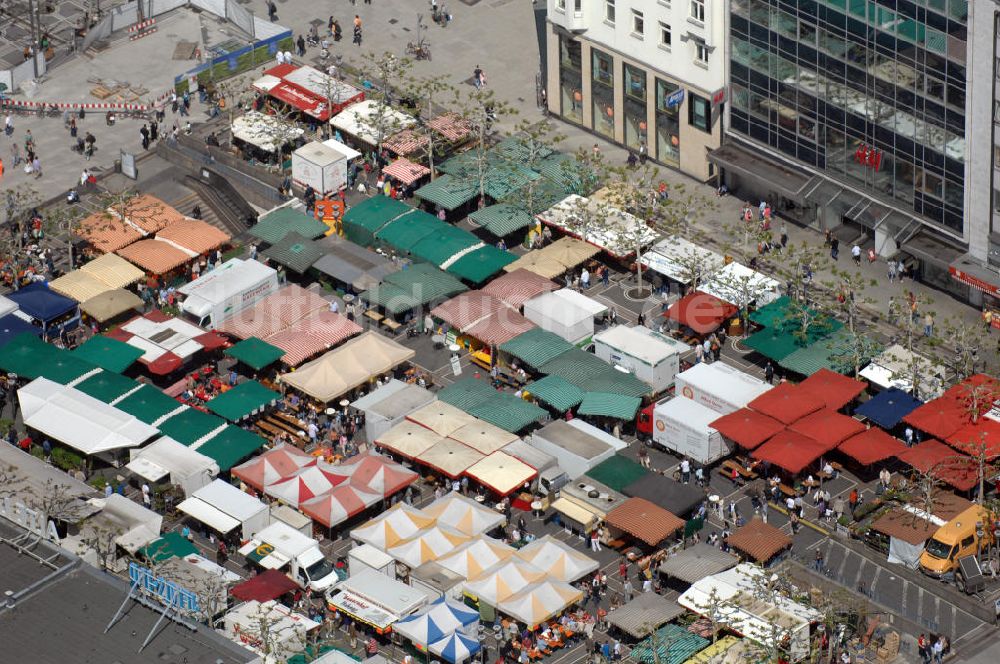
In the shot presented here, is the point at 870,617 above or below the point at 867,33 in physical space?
below

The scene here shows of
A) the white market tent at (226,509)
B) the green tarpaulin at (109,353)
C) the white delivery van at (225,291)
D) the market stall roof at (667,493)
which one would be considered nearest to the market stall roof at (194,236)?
the white delivery van at (225,291)

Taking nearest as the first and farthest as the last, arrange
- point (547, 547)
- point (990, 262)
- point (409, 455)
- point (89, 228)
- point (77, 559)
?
point (77, 559)
point (547, 547)
point (409, 455)
point (990, 262)
point (89, 228)

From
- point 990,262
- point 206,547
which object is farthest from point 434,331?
point 990,262

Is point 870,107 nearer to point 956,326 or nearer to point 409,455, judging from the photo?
point 956,326

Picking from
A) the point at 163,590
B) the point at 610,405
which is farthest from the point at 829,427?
the point at 163,590

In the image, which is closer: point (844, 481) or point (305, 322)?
point (844, 481)

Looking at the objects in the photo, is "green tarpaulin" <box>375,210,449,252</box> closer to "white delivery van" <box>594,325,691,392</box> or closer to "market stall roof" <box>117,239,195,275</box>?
"market stall roof" <box>117,239,195,275</box>

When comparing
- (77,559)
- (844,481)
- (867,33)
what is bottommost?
(844,481)
